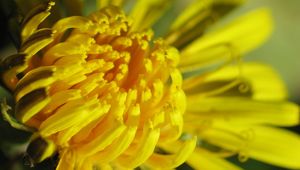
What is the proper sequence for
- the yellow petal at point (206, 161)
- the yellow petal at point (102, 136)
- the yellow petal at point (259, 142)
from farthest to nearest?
the yellow petal at point (259, 142) → the yellow petal at point (206, 161) → the yellow petal at point (102, 136)

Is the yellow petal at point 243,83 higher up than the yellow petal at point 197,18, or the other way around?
the yellow petal at point 197,18

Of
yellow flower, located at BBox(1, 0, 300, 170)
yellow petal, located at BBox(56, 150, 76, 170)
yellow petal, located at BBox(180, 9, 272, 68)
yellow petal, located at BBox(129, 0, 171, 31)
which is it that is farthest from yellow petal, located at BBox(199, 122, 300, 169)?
yellow petal, located at BBox(56, 150, 76, 170)

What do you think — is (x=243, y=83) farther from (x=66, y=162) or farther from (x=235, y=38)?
(x=66, y=162)

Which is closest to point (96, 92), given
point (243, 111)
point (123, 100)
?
point (123, 100)

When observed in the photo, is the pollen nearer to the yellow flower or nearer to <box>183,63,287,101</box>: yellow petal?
the yellow flower

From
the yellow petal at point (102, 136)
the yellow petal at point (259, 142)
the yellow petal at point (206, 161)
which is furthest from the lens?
the yellow petal at point (259, 142)

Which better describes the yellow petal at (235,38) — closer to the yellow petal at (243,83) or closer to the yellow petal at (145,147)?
the yellow petal at (243,83)

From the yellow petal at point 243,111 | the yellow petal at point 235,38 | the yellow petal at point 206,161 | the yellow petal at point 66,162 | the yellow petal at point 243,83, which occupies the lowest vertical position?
the yellow petal at point 206,161

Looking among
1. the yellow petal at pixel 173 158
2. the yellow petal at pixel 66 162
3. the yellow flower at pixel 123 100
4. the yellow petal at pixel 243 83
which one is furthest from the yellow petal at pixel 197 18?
the yellow petal at pixel 66 162
